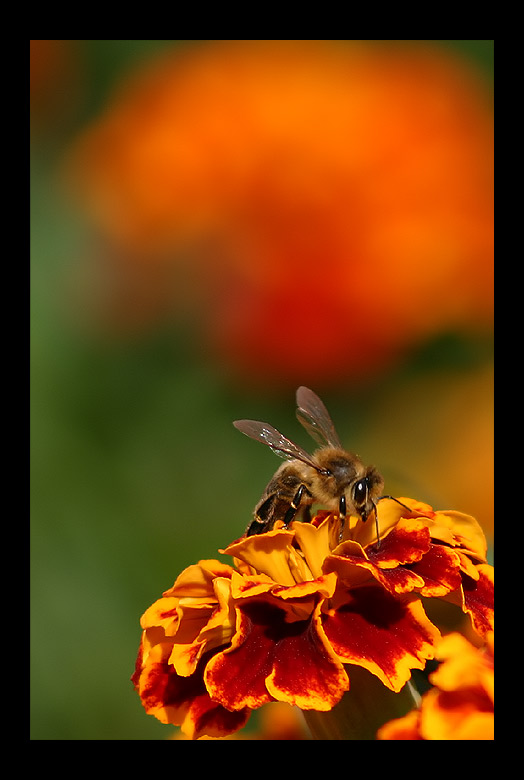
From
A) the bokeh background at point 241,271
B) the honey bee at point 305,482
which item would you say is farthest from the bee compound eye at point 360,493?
the bokeh background at point 241,271

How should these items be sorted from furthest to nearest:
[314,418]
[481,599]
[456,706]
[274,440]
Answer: [314,418], [274,440], [481,599], [456,706]

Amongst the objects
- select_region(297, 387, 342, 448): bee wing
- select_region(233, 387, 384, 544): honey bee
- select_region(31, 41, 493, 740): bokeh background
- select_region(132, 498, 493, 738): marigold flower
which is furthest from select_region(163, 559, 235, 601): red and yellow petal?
select_region(31, 41, 493, 740): bokeh background

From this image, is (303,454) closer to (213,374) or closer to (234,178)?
(213,374)

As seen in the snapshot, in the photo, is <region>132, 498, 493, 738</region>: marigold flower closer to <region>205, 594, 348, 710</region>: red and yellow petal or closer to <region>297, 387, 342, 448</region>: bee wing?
<region>205, 594, 348, 710</region>: red and yellow petal

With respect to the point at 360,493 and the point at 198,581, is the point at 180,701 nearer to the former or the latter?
the point at 198,581

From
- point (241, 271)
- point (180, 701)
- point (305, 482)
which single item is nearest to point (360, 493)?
point (305, 482)
